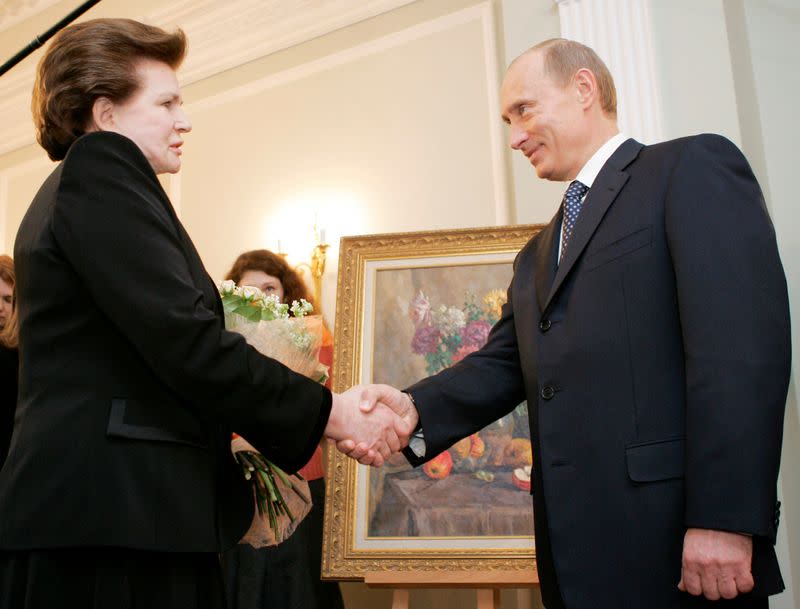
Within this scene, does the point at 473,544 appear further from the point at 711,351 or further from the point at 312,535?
the point at 711,351

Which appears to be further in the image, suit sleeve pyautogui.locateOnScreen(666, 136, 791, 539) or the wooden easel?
the wooden easel

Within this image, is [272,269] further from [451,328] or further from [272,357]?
[272,357]

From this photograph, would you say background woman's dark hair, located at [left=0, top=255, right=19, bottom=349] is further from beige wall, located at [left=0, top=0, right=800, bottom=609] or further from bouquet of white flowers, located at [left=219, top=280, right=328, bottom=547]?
beige wall, located at [left=0, top=0, right=800, bottom=609]

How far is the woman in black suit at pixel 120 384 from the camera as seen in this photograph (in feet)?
4.85

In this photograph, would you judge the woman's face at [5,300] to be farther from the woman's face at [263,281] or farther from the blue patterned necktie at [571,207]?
the blue patterned necktie at [571,207]

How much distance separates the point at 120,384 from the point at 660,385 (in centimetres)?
109

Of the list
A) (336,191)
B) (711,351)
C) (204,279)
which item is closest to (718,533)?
(711,351)

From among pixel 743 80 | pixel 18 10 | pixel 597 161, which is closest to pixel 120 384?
pixel 597 161

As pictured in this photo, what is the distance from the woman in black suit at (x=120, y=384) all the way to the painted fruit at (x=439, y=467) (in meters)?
1.55

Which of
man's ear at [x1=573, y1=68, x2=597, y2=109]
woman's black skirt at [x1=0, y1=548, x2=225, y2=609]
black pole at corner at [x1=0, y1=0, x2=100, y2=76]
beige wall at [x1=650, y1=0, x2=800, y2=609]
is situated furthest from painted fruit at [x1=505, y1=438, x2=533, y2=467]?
black pole at corner at [x1=0, y1=0, x2=100, y2=76]

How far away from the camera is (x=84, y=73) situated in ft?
6.07

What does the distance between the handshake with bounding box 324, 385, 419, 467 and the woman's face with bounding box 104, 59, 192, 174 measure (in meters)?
0.80

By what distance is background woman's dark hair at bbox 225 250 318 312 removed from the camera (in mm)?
4426

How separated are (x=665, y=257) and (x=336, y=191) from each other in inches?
139
